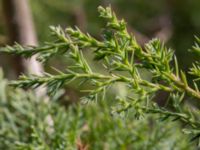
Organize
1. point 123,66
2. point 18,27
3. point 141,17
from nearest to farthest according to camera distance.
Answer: point 123,66
point 18,27
point 141,17

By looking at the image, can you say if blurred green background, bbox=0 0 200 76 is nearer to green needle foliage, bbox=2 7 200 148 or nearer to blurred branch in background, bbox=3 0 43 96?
blurred branch in background, bbox=3 0 43 96

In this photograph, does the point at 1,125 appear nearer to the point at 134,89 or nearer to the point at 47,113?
the point at 47,113

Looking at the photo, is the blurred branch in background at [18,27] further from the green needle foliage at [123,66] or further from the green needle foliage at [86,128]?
the green needle foliage at [123,66]

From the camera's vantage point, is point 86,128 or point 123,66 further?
point 86,128

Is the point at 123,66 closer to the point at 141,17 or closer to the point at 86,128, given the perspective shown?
the point at 86,128

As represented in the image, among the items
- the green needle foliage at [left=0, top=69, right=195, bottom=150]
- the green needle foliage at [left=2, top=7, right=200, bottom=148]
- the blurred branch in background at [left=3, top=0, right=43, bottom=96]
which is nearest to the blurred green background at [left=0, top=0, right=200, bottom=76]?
the blurred branch in background at [left=3, top=0, right=43, bottom=96]

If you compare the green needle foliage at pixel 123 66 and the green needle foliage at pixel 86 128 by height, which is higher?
the green needle foliage at pixel 123 66

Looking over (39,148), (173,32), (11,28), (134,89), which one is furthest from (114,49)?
(173,32)

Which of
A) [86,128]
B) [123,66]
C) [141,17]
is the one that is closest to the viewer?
[123,66]

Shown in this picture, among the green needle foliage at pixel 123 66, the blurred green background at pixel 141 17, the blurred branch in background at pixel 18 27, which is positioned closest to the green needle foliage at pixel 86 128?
the green needle foliage at pixel 123 66

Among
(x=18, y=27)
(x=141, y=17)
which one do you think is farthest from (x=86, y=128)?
(x=141, y=17)

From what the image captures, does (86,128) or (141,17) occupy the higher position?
(141,17)
